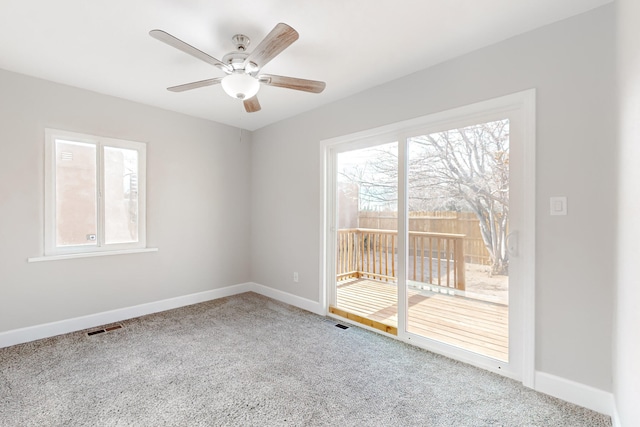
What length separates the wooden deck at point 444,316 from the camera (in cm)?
224

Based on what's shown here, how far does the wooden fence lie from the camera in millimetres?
2314

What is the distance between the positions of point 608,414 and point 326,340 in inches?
75.6

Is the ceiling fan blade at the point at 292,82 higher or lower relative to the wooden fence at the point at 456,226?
higher

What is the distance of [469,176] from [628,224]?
1067 mm

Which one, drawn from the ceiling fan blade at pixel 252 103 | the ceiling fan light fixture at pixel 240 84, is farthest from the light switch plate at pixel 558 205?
the ceiling fan blade at pixel 252 103

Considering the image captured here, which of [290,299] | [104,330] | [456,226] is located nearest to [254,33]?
[456,226]

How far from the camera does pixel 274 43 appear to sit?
5.66 feet

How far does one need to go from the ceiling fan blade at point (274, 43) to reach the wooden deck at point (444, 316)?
225 centimetres

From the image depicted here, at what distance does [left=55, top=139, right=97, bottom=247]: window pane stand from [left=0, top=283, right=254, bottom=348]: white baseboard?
0.77 m

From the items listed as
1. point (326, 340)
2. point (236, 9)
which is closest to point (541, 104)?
point (236, 9)

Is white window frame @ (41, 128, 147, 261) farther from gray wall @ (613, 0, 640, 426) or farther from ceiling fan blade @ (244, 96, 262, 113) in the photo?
gray wall @ (613, 0, 640, 426)

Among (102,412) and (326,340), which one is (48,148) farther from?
(326,340)

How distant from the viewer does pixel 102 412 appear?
175 centimetres

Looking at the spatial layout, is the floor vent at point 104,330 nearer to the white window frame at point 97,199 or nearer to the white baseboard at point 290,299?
the white window frame at point 97,199
